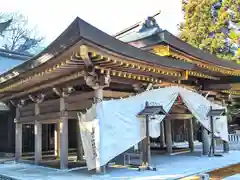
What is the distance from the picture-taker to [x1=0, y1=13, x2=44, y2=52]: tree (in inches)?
1064

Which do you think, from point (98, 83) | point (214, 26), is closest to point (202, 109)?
point (98, 83)

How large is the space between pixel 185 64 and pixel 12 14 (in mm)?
25889

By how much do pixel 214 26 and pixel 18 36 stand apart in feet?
65.4

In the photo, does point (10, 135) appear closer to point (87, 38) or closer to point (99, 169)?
point (99, 169)

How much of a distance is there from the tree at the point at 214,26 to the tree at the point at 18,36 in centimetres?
1637

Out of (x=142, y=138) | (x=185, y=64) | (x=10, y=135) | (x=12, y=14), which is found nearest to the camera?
(x=142, y=138)

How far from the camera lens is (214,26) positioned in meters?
16.3

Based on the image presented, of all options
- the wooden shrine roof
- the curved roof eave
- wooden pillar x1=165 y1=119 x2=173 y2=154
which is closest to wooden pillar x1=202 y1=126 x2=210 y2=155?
wooden pillar x1=165 y1=119 x2=173 y2=154

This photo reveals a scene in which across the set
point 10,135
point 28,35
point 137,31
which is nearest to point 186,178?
point 137,31

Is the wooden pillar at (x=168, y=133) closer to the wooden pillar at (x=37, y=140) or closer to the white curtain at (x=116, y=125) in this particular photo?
the white curtain at (x=116, y=125)

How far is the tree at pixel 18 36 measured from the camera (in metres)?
27.0

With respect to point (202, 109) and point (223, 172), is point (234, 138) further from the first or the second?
point (223, 172)

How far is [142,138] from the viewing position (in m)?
5.98

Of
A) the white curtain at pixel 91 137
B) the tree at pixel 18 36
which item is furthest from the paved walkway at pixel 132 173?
the tree at pixel 18 36
